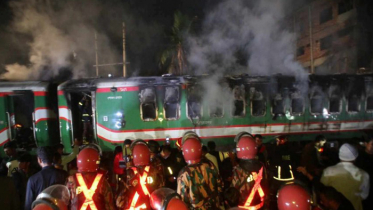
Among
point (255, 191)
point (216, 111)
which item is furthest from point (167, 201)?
point (216, 111)

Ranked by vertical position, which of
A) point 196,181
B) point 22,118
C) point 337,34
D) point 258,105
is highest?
point 337,34

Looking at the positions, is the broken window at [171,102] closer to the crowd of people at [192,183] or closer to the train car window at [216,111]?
the train car window at [216,111]

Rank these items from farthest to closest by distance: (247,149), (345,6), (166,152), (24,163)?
1. (345,6)
2. (166,152)
3. (24,163)
4. (247,149)

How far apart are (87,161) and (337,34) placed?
2509cm

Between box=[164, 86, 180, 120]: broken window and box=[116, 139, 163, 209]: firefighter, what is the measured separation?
17.2ft

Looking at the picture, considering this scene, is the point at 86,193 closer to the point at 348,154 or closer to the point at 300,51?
the point at 348,154

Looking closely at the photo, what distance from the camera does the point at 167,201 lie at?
181 centimetres

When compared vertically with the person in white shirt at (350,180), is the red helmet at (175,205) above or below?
above

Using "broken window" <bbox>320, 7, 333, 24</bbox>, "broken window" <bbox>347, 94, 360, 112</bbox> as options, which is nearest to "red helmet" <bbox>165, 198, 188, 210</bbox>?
"broken window" <bbox>347, 94, 360, 112</bbox>

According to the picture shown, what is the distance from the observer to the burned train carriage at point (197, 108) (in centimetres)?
909

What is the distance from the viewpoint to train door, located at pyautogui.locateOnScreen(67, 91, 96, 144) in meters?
9.26

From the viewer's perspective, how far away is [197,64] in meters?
14.1

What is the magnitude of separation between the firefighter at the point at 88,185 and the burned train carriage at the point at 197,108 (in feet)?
18.7

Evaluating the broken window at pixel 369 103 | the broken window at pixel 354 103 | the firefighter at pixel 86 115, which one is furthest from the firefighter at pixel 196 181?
the broken window at pixel 369 103
